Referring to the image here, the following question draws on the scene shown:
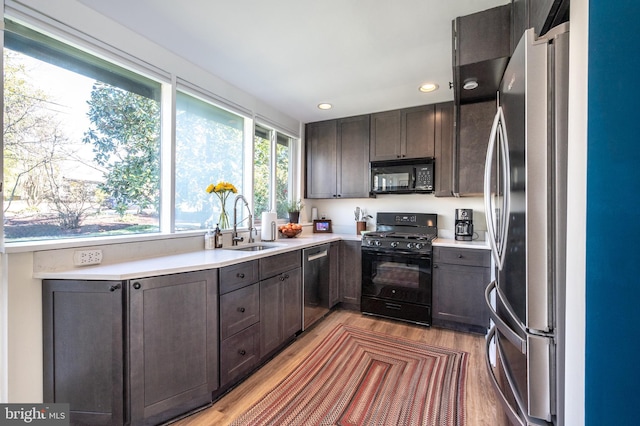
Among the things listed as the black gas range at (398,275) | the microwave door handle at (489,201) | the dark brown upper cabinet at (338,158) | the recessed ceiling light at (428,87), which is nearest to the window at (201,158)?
the dark brown upper cabinet at (338,158)

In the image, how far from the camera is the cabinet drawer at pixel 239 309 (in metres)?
1.74

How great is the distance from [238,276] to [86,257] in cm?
89

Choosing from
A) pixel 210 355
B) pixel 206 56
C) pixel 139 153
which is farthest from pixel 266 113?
pixel 210 355

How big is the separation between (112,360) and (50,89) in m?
1.59

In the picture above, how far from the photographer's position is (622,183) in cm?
63

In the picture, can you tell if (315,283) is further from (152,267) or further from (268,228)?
(152,267)

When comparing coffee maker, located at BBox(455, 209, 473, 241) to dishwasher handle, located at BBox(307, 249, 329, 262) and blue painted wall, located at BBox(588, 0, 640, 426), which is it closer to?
dishwasher handle, located at BBox(307, 249, 329, 262)

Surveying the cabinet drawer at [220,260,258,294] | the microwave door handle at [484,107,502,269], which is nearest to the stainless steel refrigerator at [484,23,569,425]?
the microwave door handle at [484,107,502,269]

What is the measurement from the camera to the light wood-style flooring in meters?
1.58

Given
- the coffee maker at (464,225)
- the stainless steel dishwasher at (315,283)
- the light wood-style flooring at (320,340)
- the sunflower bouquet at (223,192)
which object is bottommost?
the light wood-style flooring at (320,340)

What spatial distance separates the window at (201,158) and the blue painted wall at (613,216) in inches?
95.8

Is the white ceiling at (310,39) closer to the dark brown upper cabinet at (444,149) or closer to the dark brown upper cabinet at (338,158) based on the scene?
the dark brown upper cabinet at (444,149)
